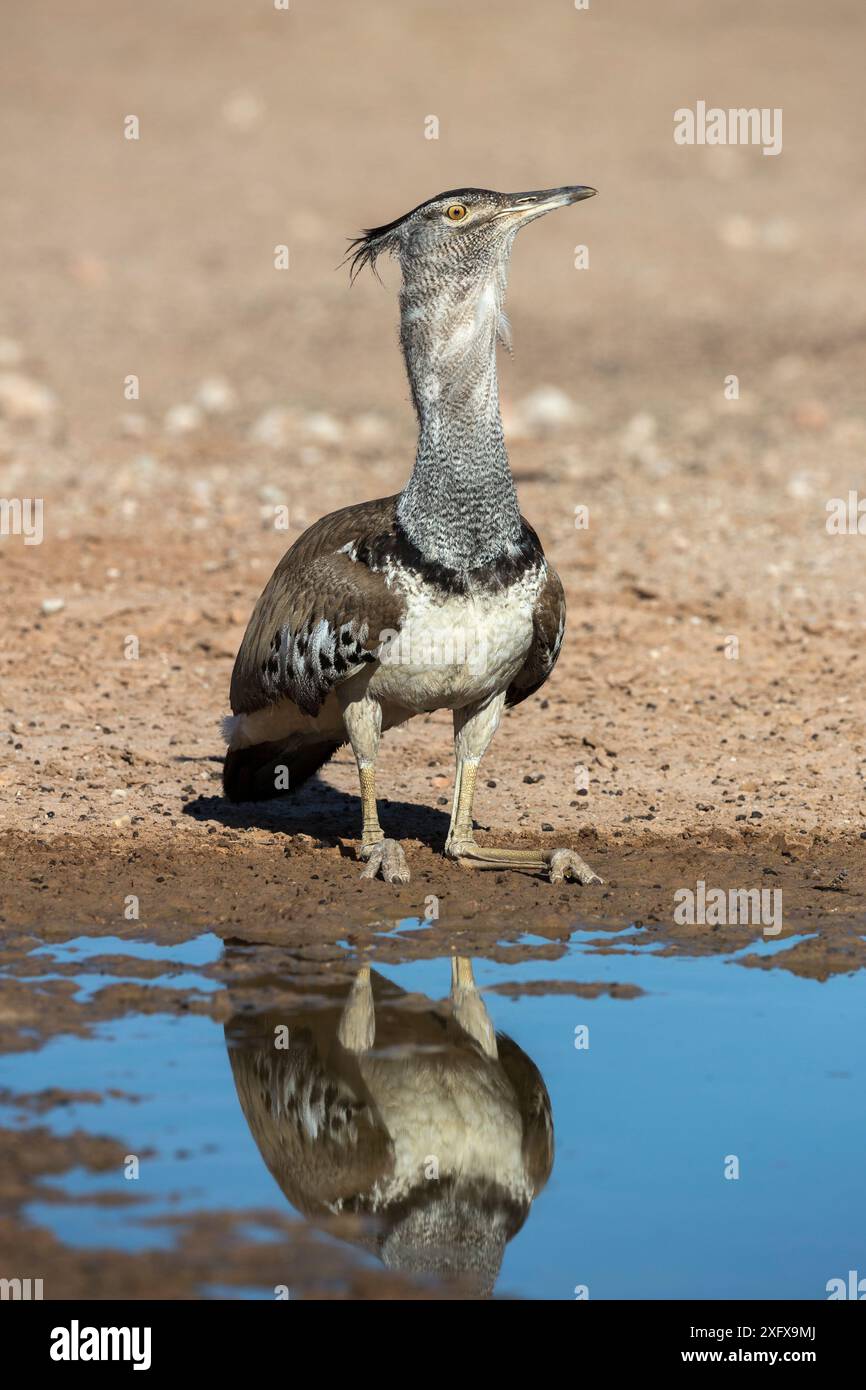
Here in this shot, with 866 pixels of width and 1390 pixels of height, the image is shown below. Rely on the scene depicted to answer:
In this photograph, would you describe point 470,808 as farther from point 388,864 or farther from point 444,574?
point 444,574

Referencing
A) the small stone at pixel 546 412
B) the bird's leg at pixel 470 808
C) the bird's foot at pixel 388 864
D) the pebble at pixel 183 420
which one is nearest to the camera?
the bird's foot at pixel 388 864

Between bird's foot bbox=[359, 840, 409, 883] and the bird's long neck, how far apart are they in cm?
115

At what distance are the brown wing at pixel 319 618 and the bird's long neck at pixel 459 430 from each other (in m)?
0.25

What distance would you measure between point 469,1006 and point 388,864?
139 centimetres

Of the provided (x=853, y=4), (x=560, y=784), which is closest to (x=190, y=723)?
(x=560, y=784)

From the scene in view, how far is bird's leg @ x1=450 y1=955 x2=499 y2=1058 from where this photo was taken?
5906 mm

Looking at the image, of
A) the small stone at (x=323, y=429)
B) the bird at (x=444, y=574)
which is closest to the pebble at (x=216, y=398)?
the small stone at (x=323, y=429)

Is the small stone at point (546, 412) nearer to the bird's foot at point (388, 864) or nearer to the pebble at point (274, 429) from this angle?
the pebble at point (274, 429)

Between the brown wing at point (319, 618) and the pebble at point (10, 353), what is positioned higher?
the pebble at point (10, 353)

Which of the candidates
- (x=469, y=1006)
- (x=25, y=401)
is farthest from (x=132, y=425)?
(x=469, y=1006)

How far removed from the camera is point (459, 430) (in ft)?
24.3

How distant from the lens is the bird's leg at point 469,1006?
19.4 ft

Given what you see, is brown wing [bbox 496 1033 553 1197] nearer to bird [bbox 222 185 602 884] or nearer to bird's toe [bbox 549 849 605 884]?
bird's toe [bbox 549 849 605 884]
